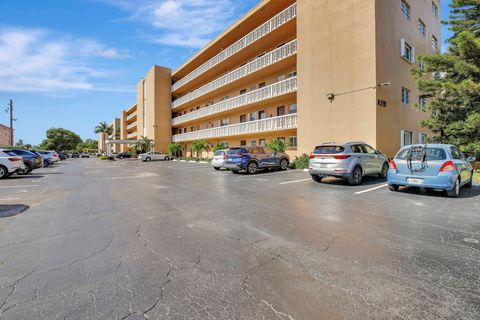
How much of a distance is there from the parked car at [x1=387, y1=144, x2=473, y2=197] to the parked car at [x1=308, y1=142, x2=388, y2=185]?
5.46 ft

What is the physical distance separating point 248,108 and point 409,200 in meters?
20.8

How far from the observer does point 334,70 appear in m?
16.3

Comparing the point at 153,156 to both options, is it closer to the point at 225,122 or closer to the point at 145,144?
the point at 145,144

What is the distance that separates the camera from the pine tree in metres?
12.3

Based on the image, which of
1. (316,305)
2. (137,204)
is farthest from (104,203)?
(316,305)

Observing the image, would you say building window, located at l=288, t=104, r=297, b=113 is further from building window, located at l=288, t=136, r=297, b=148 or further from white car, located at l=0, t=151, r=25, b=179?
white car, located at l=0, t=151, r=25, b=179

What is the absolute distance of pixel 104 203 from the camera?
24.2 ft

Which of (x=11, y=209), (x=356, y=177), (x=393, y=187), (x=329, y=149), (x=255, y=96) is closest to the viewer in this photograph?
(x=11, y=209)

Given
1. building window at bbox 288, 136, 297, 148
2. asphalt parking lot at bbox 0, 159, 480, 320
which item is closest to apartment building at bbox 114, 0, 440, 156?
building window at bbox 288, 136, 297, 148

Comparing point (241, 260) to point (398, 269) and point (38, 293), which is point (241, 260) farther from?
point (38, 293)

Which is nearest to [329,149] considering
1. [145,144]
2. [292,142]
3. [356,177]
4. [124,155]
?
[356,177]

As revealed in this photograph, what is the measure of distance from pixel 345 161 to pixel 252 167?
659 cm

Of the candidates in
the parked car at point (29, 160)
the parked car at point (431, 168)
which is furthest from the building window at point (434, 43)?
the parked car at point (29, 160)

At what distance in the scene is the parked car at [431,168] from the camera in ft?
23.9
